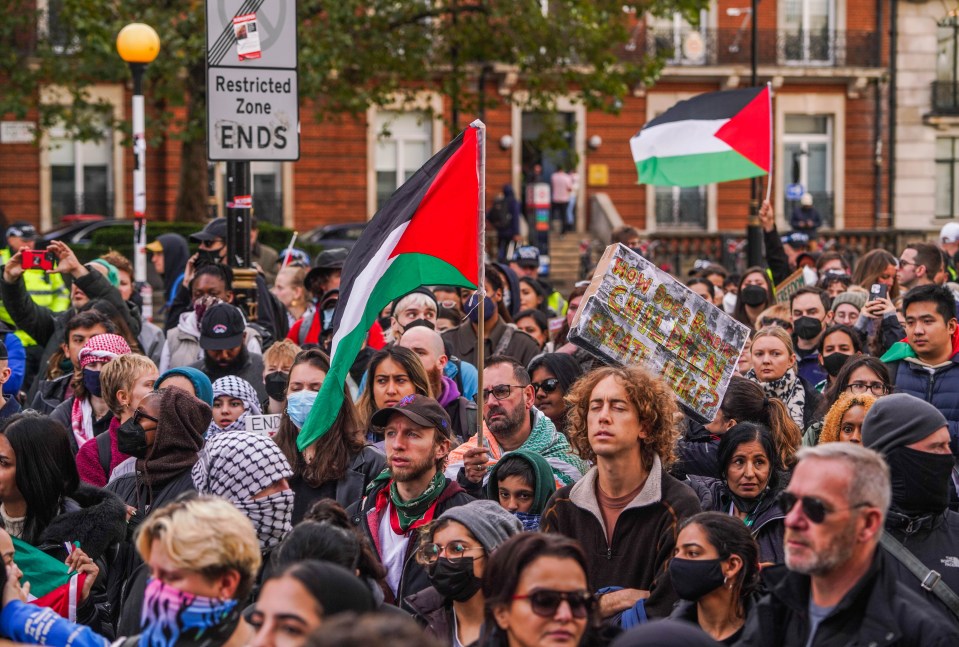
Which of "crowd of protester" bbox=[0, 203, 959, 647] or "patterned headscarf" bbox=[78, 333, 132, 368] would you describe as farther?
"patterned headscarf" bbox=[78, 333, 132, 368]

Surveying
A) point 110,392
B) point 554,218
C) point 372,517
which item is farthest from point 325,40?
point 372,517

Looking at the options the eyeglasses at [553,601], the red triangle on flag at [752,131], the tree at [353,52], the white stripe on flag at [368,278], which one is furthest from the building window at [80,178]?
the eyeglasses at [553,601]

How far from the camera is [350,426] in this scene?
680cm

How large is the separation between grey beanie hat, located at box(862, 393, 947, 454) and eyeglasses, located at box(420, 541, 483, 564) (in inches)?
55.0

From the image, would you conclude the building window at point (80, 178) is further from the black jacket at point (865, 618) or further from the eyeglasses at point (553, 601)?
the black jacket at point (865, 618)

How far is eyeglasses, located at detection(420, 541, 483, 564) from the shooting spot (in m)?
5.16

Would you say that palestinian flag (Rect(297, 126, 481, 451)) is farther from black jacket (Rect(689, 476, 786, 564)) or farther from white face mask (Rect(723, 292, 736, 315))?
white face mask (Rect(723, 292, 736, 315))

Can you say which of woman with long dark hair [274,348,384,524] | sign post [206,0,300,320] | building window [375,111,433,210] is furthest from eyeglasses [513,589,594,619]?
building window [375,111,433,210]

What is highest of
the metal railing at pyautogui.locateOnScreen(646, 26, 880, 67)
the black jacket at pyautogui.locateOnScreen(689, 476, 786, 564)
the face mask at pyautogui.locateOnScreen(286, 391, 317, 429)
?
the metal railing at pyautogui.locateOnScreen(646, 26, 880, 67)

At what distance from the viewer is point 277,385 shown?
841cm

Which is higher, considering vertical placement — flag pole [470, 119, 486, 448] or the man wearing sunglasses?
flag pole [470, 119, 486, 448]

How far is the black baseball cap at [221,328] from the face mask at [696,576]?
443 cm

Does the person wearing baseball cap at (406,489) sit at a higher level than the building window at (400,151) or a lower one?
lower

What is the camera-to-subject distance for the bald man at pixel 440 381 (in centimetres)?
780
